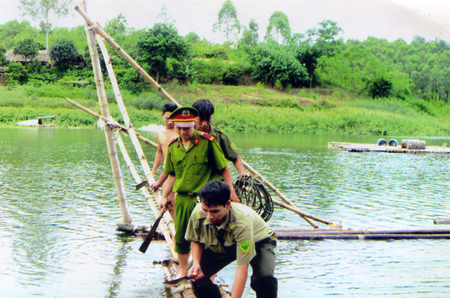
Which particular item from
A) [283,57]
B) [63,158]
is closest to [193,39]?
[283,57]

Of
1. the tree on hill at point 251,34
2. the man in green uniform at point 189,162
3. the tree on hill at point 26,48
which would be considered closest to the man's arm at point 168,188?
the man in green uniform at point 189,162

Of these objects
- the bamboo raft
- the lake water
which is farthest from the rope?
the lake water

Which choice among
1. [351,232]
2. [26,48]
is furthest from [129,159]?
[26,48]

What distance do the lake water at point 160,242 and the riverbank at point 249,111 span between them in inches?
1005

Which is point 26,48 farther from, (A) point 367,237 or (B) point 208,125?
(B) point 208,125

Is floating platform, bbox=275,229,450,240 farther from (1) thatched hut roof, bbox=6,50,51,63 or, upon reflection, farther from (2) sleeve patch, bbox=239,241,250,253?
(1) thatched hut roof, bbox=6,50,51,63

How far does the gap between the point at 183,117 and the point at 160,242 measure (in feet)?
12.2

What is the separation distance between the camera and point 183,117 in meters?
4.33

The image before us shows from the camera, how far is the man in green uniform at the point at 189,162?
14.3ft

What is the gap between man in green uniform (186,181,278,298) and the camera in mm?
3422

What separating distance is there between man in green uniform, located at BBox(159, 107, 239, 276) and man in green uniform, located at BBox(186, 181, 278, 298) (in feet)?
2.33

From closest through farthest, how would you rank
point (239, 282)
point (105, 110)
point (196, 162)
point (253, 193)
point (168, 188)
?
point (239, 282), point (196, 162), point (168, 188), point (253, 193), point (105, 110)

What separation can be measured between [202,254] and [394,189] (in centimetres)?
1138

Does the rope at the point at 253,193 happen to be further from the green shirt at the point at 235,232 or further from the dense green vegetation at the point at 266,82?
the dense green vegetation at the point at 266,82
